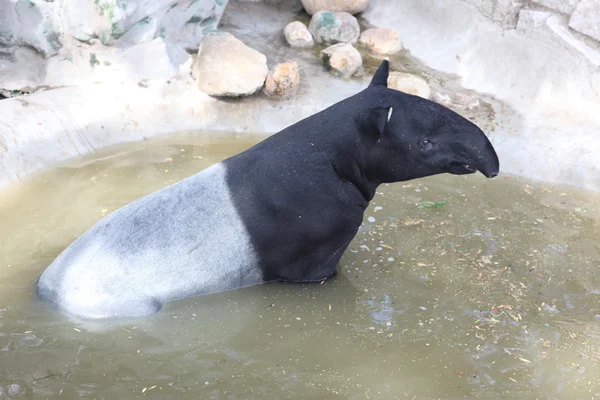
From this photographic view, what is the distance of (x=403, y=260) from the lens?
6.24 m

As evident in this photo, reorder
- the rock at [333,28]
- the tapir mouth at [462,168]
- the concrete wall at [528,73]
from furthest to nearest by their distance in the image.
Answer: the rock at [333,28] → the concrete wall at [528,73] → the tapir mouth at [462,168]

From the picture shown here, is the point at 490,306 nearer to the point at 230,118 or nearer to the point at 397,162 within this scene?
the point at 397,162

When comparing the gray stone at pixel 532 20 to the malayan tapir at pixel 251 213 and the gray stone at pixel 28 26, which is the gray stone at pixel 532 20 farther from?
the gray stone at pixel 28 26

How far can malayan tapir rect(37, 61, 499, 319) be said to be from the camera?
5086mm

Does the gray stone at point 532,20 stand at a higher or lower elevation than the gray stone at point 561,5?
lower

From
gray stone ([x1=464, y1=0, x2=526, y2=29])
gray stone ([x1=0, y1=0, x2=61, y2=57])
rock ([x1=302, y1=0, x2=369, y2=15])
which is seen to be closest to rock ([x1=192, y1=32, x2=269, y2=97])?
gray stone ([x1=0, y1=0, x2=61, y2=57])

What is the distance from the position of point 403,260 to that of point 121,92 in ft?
14.9

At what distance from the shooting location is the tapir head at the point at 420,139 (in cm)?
483

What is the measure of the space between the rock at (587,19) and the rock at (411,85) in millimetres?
2182

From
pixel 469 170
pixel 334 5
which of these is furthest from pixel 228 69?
pixel 469 170

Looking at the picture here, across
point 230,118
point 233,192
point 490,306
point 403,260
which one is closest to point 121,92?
point 230,118

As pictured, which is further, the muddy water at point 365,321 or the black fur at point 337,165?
the black fur at point 337,165

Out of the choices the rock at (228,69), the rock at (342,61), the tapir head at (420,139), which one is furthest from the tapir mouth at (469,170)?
the rock at (342,61)

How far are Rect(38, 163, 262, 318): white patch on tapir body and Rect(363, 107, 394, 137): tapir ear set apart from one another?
128 centimetres
